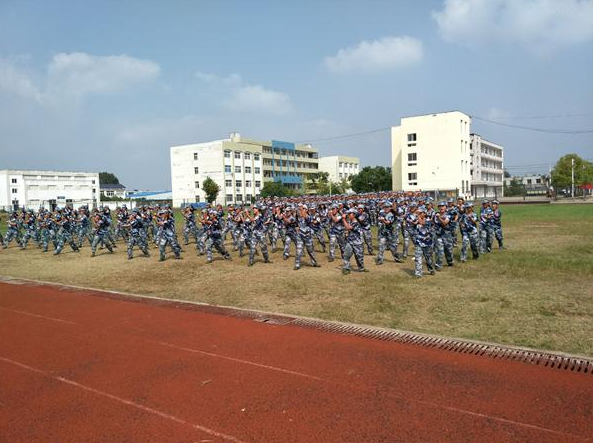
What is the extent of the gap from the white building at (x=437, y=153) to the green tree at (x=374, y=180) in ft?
14.2

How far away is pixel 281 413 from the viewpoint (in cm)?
460

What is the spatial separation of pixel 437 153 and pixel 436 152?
204mm

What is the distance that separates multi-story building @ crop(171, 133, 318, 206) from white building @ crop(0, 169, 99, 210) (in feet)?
44.6

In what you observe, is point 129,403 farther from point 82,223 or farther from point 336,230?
point 82,223

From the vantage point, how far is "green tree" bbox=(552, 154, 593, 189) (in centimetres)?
7044

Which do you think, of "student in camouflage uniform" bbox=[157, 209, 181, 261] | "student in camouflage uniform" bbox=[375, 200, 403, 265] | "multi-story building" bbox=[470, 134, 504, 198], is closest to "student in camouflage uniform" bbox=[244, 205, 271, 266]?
"student in camouflage uniform" bbox=[157, 209, 181, 261]

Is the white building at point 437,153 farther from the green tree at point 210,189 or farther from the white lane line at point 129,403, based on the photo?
the white lane line at point 129,403

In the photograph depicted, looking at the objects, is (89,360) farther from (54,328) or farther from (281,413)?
(281,413)

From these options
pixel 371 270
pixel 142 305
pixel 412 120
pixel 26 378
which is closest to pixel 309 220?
pixel 371 270

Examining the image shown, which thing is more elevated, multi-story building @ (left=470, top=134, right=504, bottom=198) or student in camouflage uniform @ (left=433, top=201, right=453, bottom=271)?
multi-story building @ (left=470, top=134, right=504, bottom=198)

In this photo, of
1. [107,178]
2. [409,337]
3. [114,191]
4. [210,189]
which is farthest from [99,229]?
[107,178]

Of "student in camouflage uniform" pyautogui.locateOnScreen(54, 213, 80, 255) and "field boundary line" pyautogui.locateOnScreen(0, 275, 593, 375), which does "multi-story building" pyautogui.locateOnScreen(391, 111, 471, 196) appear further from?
"field boundary line" pyautogui.locateOnScreen(0, 275, 593, 375)

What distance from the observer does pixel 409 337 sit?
22.2 ft

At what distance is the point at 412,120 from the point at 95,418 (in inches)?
2628
